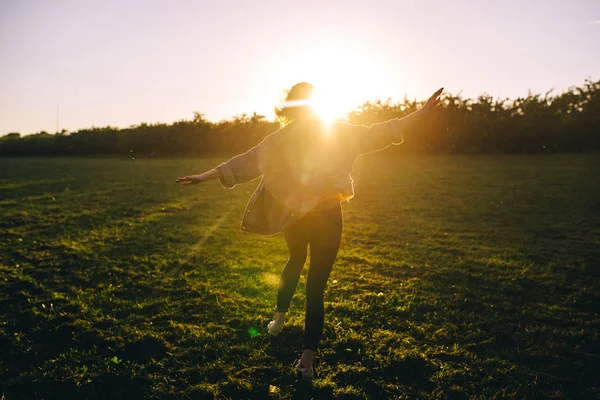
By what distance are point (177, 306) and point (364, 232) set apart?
4970 mm

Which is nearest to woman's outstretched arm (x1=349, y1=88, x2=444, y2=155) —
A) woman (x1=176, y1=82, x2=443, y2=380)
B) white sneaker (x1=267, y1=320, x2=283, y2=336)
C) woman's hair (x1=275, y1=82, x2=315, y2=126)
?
woman (x1=176, y1=82, x2=443, y2=380)

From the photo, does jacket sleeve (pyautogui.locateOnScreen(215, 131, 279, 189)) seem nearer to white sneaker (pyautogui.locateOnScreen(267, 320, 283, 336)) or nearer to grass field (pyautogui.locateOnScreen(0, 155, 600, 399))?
white sneaker (pyautogui.locateOnScreen(267, 320, 283, 336))

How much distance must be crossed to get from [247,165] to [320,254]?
975 mm

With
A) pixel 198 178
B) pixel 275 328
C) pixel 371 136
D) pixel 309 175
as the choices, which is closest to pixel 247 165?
pixel 198 178

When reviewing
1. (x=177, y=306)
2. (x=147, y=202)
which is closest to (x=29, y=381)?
(x=177, y=306)

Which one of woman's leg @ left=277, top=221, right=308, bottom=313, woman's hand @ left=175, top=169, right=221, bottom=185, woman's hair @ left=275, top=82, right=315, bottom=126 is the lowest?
woman's leg @ left=277, top=221, right=308, bottom=313

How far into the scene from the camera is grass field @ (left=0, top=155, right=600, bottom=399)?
3385mm

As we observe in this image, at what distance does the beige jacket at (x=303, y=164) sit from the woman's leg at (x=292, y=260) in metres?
0.14

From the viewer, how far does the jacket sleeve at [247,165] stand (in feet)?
11.0

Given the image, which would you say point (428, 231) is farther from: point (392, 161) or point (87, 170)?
point (87, 170)

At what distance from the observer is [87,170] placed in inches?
880

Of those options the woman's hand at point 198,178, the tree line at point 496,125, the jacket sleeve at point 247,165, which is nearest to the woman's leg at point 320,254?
the jacket sleeve at point 247,165

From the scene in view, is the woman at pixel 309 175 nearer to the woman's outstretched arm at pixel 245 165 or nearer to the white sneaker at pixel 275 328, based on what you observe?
the woman's outstretched arm at pixel 245 165

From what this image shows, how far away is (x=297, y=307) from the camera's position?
4.87 meters
